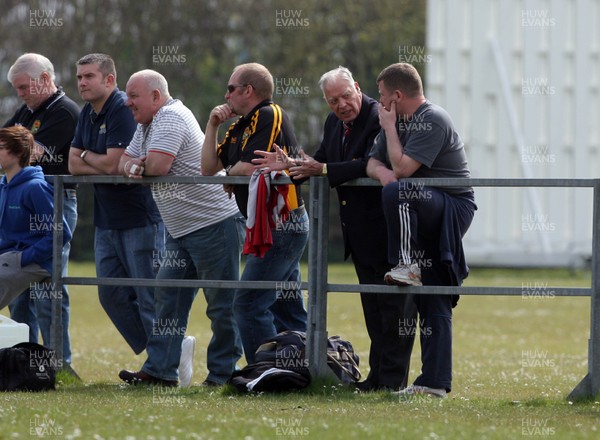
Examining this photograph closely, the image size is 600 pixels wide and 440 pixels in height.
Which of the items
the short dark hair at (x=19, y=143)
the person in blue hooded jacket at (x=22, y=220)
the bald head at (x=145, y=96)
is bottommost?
the person in blue hooded jacket at (x=22, y=220)

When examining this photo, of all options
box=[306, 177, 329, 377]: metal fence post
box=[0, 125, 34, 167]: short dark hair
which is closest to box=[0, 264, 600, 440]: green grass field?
box=[306, 177, 329, 377]: metal fence post

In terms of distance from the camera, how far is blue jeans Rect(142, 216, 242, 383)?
9156mm

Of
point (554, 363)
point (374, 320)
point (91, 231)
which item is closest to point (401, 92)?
point (374, 320)

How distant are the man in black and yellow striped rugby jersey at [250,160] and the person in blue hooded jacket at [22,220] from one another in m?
1.23

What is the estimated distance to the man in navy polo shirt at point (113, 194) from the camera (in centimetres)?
954

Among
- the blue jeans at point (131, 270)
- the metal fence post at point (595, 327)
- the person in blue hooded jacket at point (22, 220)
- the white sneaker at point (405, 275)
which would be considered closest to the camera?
the metal fence post at point (595, 327)

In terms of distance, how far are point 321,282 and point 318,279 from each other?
0.03m

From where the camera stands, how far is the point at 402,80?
27.3 feet

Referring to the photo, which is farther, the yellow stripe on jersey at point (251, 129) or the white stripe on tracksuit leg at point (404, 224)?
the yellow stripe on jersey at point (251, 129)

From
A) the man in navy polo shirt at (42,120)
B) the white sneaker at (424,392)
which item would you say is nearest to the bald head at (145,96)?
the man in navy polo shirt at (42,120)

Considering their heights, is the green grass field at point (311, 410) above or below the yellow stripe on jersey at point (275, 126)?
below

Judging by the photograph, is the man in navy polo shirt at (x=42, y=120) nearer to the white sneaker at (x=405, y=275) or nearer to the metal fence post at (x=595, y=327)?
the white sneaker at (x=405, y=275)

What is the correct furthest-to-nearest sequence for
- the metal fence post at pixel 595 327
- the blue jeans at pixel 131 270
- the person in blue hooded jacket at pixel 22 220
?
the blue jeans at pixel 131 270 → the person in blue hooded jacket at pixel 22 220 → the metal fence post at pixel 595 327

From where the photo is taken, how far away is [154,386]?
9.01 meters
